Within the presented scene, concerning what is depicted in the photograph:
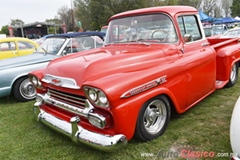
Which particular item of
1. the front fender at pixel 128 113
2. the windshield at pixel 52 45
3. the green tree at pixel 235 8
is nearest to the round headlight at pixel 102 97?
the front fender at pixel 128 113

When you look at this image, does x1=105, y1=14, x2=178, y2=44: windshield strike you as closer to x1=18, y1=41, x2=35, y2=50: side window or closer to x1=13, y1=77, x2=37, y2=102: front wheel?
x1=13, y1=77, x2=37, y2=102: front wheel

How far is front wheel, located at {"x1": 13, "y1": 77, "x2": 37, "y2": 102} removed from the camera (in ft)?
15.7

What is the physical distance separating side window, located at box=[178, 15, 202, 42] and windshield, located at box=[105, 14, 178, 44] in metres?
0.24

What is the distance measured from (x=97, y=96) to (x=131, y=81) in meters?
0.41

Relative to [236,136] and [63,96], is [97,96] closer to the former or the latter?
[63,96]

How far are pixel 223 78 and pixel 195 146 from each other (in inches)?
83.5

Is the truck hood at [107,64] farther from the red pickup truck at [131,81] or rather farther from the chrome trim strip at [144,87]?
the chrome trim strip at [144,87]

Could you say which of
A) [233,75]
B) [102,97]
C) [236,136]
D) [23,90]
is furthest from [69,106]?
[233,75]

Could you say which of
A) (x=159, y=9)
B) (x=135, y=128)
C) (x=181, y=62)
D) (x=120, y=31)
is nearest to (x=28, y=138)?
(x=135, y=128)

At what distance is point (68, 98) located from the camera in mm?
2725

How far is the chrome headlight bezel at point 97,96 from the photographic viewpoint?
2232 millimetres

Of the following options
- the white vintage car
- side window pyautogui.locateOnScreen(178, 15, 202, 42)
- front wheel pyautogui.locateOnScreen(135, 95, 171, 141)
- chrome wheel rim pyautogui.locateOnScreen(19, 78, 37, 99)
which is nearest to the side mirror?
side window pyautogui.locateOnScreen(178, 15, 202, 42)

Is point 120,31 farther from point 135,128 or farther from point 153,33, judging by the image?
point 135,128

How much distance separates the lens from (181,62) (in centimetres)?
310
